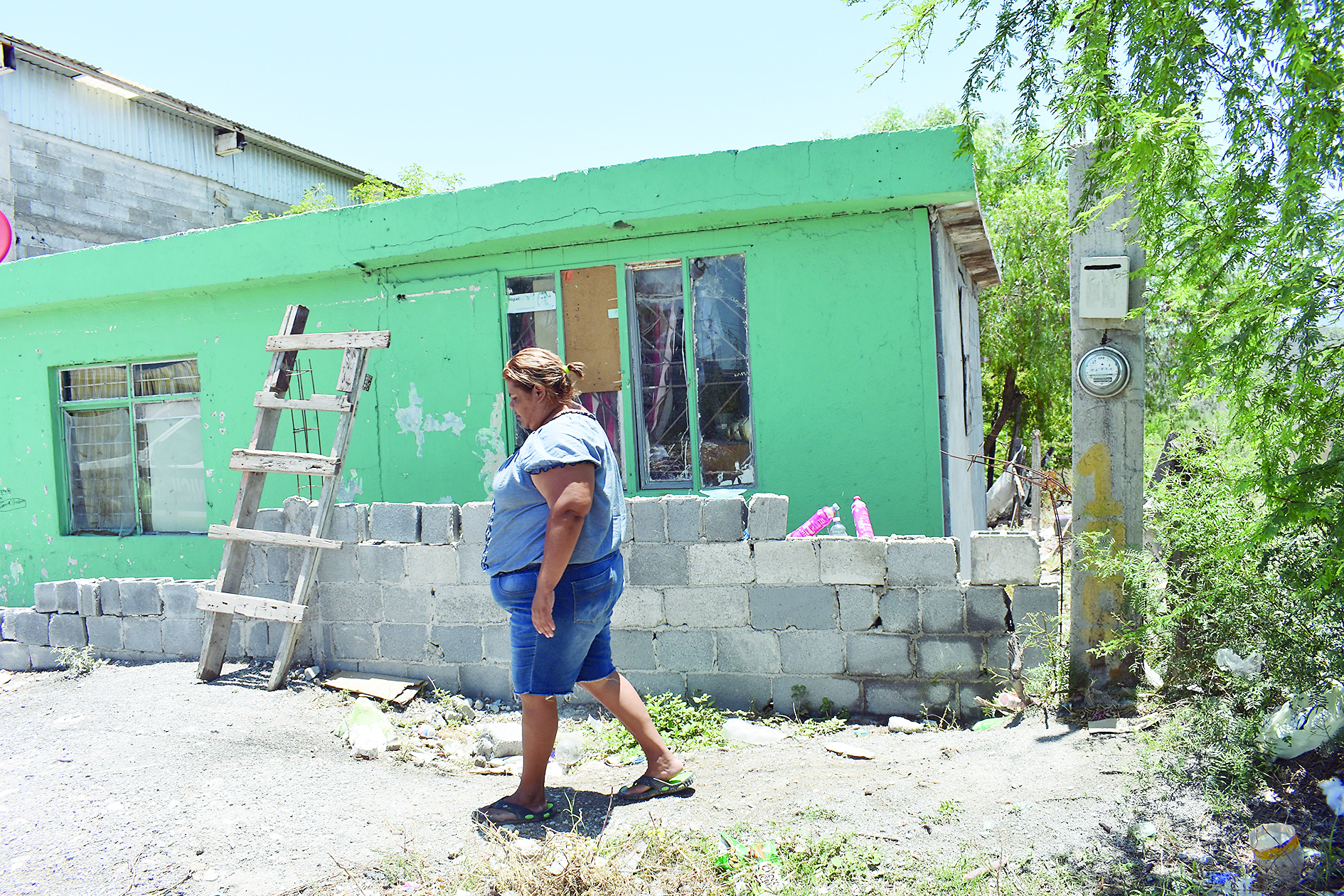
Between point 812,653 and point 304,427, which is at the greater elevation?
point 304,427

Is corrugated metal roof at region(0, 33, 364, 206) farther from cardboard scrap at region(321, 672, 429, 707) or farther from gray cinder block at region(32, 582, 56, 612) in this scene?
cardboard scrap at region(321, 672, 429, 707)

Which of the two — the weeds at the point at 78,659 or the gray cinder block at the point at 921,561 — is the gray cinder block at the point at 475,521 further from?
the weeds at the point at 78,659

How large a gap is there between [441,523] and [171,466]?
14.9 ft

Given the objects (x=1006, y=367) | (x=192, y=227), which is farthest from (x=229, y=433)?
(x=1006, y=367)

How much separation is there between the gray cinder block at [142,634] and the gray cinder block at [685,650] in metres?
3.53

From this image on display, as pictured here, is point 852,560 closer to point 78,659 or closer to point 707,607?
point 707,607

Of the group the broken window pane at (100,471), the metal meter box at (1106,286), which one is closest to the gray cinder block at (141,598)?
the broken window pane at (100,471)

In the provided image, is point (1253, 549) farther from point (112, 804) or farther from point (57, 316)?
point (57, 316)

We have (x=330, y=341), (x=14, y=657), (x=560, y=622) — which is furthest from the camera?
(x=14, y=657)

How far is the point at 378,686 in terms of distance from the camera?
5207 millimetres

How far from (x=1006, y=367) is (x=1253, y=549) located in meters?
14.6

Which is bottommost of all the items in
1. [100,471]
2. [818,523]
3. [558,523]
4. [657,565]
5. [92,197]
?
[657,565]

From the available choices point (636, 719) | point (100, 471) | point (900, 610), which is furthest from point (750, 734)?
point (100, 471)

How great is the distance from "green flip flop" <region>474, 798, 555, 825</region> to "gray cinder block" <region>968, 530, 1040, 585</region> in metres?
2.33
